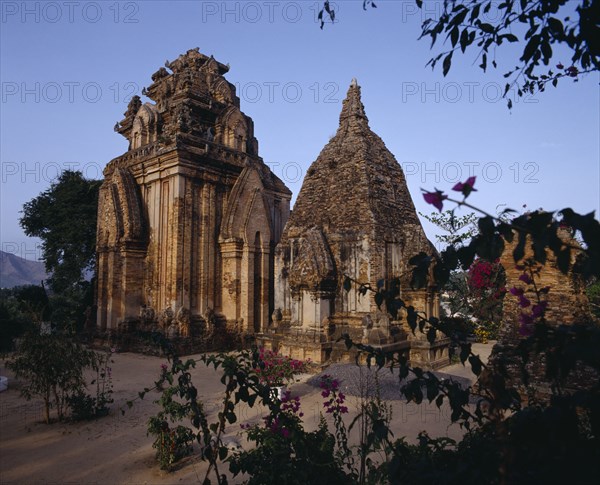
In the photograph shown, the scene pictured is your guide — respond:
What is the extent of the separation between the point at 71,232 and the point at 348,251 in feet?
59.8

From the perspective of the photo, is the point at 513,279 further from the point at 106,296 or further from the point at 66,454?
the point at 106,296

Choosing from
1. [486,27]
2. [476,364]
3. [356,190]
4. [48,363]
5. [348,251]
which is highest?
[356,190]

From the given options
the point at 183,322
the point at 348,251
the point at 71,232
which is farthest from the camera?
the point at 71,232

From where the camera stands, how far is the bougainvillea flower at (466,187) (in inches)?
73.1

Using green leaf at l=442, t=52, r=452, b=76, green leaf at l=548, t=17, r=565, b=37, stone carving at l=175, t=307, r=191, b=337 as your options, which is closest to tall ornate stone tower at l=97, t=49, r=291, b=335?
stone carving at l=175, t=307, r=191, b=337

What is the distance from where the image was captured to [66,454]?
6375mm

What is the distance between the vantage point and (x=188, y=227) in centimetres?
1575

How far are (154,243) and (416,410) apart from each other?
1203cm

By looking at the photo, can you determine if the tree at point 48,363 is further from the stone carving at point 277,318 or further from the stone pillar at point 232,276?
the stone pillar at point 232,276

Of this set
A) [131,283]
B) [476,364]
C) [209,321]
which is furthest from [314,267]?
[476,364]

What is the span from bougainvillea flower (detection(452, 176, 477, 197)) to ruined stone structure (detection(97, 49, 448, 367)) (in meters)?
9.93

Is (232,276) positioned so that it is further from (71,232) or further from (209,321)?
(71,232)

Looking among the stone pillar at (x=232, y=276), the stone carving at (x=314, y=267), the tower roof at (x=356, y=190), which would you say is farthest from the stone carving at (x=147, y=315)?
the stone carving at (x=314, y=267)

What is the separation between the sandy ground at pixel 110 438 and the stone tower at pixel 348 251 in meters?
2.31
